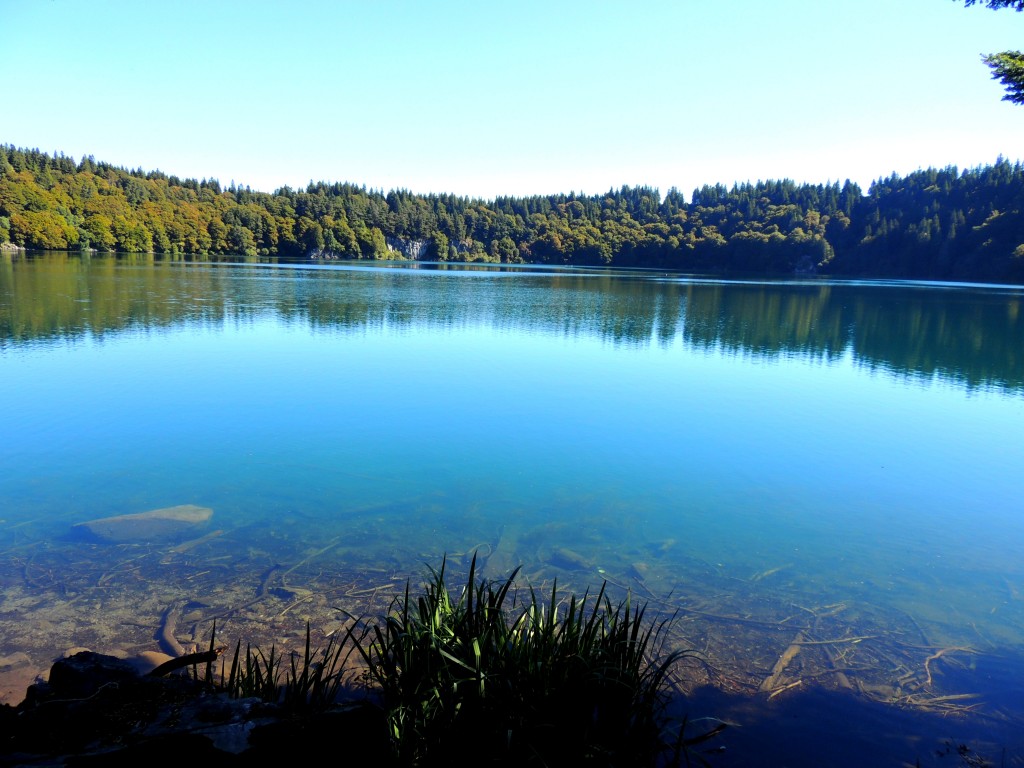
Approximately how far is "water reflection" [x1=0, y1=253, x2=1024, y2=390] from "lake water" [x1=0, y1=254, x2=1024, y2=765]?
204 centimetres

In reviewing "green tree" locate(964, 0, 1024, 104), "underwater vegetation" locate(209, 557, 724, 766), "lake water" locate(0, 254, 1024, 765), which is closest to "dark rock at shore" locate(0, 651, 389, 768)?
"underwater vegetation" locate(209, 557, 724, 766)

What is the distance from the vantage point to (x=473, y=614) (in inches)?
148

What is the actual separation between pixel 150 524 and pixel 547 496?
184 inches

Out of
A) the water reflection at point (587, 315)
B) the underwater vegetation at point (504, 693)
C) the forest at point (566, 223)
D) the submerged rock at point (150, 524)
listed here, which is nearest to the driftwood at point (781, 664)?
the underwater vegetation at point (504, 693)

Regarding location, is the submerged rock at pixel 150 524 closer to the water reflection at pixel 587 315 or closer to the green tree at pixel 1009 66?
the green tree at pixel 1009 66

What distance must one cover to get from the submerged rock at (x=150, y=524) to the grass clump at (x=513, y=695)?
14.1 feet

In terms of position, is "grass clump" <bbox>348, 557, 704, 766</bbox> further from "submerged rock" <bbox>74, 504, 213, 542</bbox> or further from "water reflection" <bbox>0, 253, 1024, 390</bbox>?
"water reflection" <bbox>0, 253, 1024, 390</bbox>

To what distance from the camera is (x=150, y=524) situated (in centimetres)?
707

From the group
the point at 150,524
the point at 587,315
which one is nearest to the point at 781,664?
the point at 150,524

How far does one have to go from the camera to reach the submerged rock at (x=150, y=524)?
678 cm

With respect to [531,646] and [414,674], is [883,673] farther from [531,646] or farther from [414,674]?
[414,674]

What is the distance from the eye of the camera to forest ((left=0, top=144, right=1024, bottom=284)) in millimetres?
94812

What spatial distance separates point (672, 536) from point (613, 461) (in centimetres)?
266

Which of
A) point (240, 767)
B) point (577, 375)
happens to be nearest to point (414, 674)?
point (240, 767)
